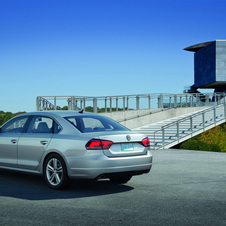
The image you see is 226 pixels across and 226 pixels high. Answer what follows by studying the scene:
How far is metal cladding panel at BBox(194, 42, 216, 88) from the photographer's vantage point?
63688 millimetres

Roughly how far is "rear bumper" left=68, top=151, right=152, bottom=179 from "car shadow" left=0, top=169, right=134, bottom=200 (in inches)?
16.8

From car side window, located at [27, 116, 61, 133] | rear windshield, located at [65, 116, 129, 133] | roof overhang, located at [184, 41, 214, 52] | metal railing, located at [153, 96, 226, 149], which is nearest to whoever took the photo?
rear windshield, located at [65, 116, 129, 133]

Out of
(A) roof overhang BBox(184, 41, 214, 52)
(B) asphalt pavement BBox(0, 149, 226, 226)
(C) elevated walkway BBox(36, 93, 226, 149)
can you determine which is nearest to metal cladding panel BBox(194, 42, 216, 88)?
(A) roof overhang BBox(184, 41, 214, 52)

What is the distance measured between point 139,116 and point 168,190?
20964mm

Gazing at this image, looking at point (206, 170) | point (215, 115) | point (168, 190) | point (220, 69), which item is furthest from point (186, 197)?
point (220, 69)

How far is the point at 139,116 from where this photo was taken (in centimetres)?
2809

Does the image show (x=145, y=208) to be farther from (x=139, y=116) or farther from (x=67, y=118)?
(x=139, y=116)

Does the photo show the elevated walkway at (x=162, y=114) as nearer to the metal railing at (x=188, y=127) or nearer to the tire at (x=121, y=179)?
the metal railing at (x=188, y=127)

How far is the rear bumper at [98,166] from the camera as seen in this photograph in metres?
6.48

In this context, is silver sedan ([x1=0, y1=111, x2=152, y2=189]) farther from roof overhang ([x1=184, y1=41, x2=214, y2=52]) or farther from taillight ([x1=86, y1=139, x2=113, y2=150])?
roof overhang ([x1=184, y1=41, x2=214, y2=52])

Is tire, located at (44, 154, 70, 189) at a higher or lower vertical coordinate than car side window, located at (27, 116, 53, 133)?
lower

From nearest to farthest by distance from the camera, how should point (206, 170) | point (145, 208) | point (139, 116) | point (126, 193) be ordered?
point (145, 208)
point (126, 193)
point (206, 170)
point (139, 116)

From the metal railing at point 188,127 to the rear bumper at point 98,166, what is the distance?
12.1 meters

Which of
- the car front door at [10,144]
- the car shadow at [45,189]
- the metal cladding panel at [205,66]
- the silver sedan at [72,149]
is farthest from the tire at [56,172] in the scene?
the metal cladding panel at [205,66]
